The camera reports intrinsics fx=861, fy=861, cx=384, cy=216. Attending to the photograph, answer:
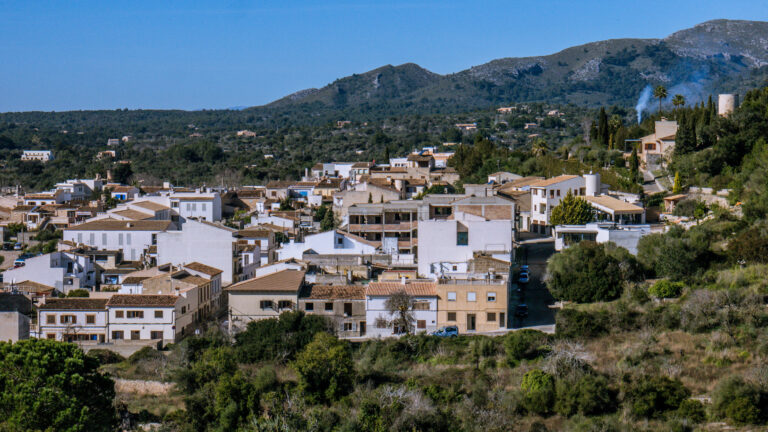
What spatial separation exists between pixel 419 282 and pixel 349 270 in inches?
151

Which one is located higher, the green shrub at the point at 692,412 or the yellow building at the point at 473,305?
the yellow building at the point at 473,305

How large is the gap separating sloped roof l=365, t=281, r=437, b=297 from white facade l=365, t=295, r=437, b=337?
0.43 feet

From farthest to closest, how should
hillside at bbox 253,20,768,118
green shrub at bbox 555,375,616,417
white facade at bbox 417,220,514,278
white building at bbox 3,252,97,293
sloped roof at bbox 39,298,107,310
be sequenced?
hillside at bbox 253,20,768,118 < white building at bbox 3,252,97,293 < white facade at bbox 417,220,514,278 < sloped roof at bbox 39,298,107,310 < green shrub at bbox 555,375,616,417

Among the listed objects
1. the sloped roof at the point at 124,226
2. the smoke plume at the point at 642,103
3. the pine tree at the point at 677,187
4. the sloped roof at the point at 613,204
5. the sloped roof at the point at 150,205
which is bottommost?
the sloped roof at the point at 124,226

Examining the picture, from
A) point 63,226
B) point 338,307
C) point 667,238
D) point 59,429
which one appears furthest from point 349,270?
point 63,226

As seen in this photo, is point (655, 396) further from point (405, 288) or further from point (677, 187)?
point (677, 187)

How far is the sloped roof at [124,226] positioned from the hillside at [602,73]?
5142 inches

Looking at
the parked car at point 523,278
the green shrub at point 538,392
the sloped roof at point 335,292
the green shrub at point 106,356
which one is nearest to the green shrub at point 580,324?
the green shrub at point 538,392

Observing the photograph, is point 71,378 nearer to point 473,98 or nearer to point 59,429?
point 59,429

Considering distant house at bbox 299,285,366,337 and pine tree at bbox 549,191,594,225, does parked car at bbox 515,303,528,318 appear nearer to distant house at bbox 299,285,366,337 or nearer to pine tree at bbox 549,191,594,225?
distant house at bbox 299,285,366,337

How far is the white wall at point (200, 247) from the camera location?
33.4 metres

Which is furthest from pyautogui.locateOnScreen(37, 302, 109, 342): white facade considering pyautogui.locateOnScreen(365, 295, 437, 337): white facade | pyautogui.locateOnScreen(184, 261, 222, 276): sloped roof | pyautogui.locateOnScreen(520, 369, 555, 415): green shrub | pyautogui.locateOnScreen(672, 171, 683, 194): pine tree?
pyautogui.locateOnScreen(672, 171, 683, 194): pine tree

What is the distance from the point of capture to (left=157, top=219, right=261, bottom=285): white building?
3338 cm

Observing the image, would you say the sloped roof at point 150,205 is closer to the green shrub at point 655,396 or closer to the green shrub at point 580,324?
the green shrub at point 580,324
